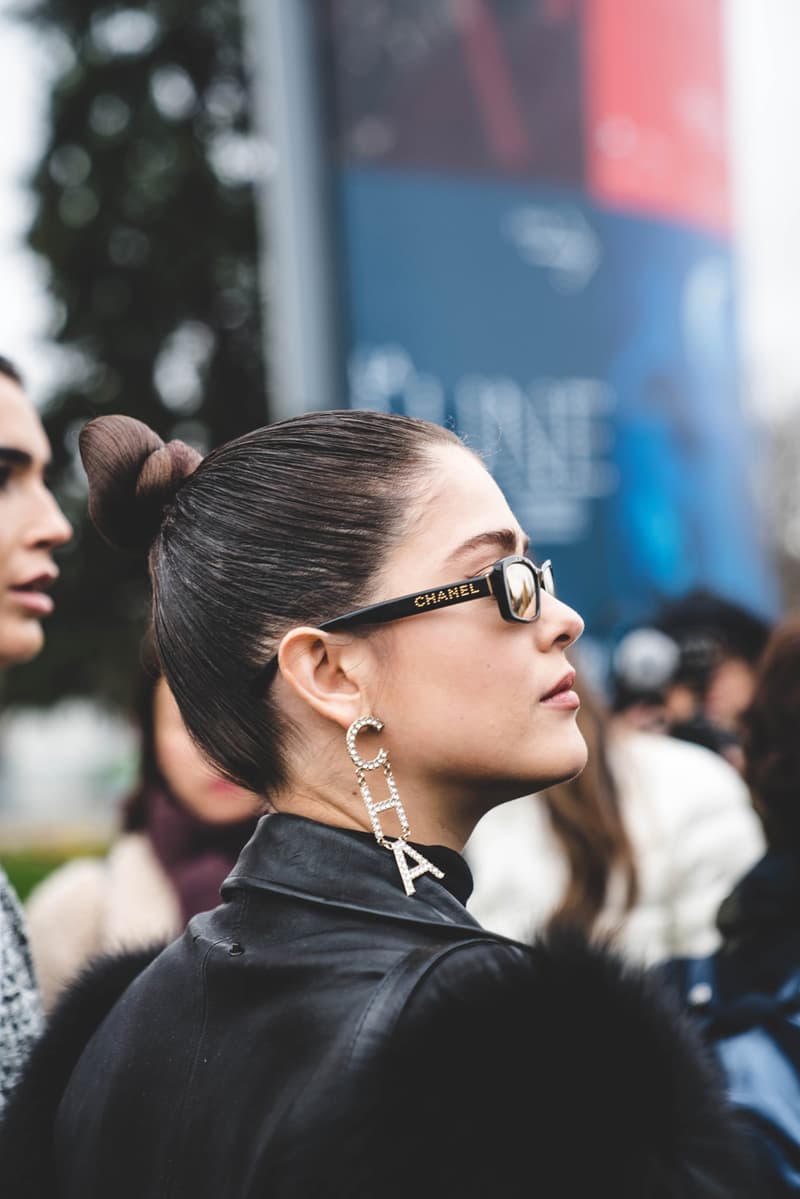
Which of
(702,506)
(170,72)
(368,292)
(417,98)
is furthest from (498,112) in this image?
(170,72)

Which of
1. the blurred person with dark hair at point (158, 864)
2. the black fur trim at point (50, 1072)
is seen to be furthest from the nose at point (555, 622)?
the blurred person with dark hair at point (158, 864)

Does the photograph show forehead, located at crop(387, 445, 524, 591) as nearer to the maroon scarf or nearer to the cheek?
the cheek

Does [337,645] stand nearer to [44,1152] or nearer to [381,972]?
[381,972]

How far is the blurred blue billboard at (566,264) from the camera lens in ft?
20.0

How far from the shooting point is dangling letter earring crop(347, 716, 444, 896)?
1.47m

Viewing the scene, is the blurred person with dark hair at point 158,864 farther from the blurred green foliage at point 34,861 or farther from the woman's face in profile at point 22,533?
the blurred green foliage at point 34,861

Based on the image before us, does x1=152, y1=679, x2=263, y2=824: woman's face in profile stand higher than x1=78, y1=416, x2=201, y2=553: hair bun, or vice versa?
x1=78, y1=416, x2=201, y2=553: hair bun

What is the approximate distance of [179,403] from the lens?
1366 centimetres

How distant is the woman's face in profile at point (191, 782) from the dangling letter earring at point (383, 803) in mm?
1927

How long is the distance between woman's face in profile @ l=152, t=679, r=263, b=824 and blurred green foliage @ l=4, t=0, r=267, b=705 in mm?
9819

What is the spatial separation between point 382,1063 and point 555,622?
0.53 m

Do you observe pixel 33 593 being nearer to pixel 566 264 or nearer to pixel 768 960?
pixel 768 960

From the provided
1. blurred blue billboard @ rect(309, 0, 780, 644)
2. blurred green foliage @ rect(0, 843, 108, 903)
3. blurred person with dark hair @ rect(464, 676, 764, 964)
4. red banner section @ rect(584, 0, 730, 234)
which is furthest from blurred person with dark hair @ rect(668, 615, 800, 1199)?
blurred green foliage @ rect(0, 843, 108, 903)

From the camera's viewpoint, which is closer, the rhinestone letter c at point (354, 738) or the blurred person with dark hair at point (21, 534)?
the rhinestone letter c at point (354, 738)
